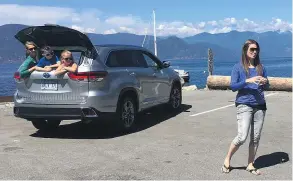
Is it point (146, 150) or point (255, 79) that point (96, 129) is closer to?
point (146, 150)

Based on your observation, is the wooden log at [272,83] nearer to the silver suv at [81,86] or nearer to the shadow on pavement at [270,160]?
the silver suv at [81,86]

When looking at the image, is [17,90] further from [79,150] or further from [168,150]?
[168,150]

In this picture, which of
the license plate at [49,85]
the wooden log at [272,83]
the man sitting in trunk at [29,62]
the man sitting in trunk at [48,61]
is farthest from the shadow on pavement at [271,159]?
the wooden log at [272,83]

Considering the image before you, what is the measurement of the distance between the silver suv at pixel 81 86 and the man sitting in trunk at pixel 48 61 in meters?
0.11

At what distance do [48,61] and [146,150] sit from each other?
2535 mm

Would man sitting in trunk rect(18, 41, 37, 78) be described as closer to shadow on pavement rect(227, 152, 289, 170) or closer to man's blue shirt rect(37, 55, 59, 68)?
man's blue shirt rect(37, 55, 59, 68)

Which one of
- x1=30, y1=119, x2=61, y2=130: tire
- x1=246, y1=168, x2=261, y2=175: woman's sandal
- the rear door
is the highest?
the rear door

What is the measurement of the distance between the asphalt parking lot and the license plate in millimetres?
943

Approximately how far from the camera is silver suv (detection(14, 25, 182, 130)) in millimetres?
7582

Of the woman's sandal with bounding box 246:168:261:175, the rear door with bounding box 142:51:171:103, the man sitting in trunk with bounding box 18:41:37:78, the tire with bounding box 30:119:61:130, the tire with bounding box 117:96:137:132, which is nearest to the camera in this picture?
the woman's sandal with bounding box 246:168:261:175

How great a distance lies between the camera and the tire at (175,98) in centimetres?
1086

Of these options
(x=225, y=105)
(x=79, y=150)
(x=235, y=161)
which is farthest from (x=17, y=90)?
(x=225, y=105)

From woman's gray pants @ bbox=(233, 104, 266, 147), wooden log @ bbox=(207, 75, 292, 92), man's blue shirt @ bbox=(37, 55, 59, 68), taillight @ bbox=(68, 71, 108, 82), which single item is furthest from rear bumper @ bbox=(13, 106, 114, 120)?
wooden log @ bbox=(207, 75, 292, 92)

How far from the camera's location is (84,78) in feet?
24.7
